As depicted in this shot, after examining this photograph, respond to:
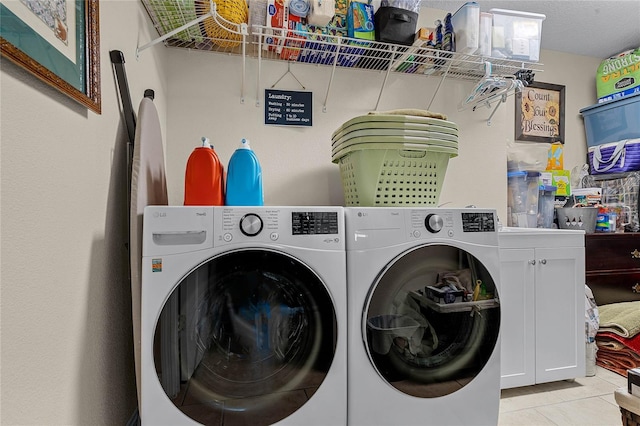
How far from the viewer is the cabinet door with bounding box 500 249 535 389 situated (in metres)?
1.81

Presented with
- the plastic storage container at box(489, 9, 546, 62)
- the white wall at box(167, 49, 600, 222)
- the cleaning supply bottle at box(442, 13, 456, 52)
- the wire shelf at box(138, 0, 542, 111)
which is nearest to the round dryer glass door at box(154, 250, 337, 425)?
the white wall at box(167, 49, 600, 222)

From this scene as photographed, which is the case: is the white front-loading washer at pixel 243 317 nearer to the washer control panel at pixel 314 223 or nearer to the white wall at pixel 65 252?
the washer control panel at pixel 314 223

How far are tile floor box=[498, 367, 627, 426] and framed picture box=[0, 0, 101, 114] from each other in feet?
6.90

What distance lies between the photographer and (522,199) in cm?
241

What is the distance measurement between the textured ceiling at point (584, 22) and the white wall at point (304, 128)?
2.40 feet

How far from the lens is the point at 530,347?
1.84m

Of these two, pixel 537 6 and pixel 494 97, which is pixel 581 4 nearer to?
pixel 537 6

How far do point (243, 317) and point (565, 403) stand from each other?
1.77 metres

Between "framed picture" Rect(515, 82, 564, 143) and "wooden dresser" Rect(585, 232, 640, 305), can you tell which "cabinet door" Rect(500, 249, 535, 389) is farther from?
"framed picture" Rect(515, 82, 564, 143)

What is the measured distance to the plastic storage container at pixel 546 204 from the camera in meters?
2.50

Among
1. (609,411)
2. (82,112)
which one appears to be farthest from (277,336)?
(609,411)

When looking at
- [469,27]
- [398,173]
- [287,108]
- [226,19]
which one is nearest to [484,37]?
[469,27]

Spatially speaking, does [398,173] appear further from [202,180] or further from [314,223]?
[202,180]

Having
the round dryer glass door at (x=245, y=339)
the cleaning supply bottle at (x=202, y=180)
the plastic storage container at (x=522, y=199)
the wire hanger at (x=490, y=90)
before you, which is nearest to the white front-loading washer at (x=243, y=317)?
the round dryer glass door at (x=245, y=339)
